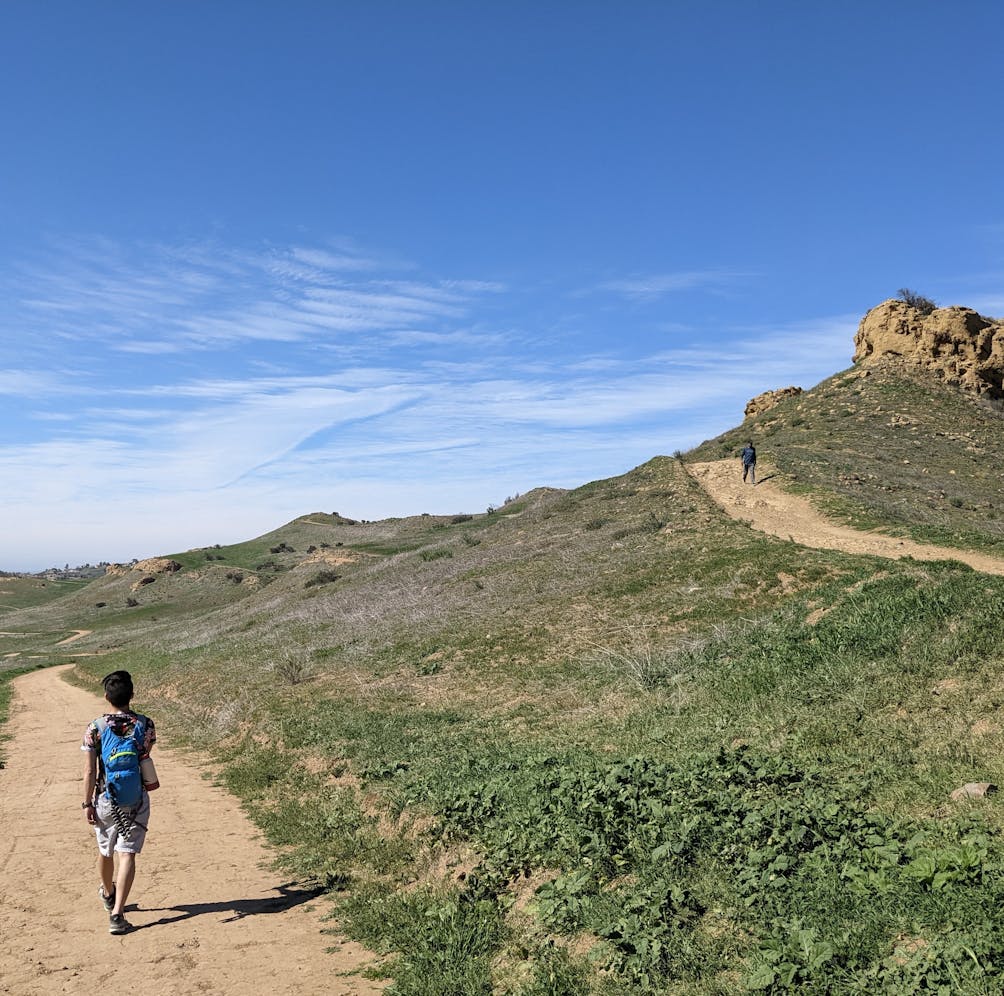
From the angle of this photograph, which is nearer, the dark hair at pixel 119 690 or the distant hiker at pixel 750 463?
the dark hair at pixel 119 690

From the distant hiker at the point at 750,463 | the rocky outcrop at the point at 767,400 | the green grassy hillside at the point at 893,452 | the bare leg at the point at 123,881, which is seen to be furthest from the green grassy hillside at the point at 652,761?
the rocky outcrop at the point at 767,400

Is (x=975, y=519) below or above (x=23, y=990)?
above

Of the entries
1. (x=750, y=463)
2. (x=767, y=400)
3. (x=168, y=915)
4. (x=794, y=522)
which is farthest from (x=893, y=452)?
(x=168, y=915)

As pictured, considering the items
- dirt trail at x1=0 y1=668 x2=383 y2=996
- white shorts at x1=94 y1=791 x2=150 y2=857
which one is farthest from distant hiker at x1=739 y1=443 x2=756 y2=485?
white shorts at x1=94 y1=791 x2=150 y2=857

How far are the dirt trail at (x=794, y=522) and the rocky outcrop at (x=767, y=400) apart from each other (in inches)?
737

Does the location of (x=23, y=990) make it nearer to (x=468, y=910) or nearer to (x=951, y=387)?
(x=468, y=910)

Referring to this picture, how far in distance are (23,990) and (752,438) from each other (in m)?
44.6

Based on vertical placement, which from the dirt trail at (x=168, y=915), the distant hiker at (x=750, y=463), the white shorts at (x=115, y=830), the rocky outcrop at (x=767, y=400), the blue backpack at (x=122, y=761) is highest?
the rocky outcrop at (x=767, y=400)

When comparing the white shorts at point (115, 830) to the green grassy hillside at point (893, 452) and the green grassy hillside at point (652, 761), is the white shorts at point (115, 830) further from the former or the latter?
the green grassy hillside at point (893, 452)

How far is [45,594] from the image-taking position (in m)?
108

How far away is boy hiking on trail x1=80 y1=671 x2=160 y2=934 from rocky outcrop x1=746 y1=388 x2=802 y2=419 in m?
52.6

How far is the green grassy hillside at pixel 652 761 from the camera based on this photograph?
545cm

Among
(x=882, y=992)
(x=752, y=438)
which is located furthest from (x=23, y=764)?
(x=752, y=438)

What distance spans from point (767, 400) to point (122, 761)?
180 feet
